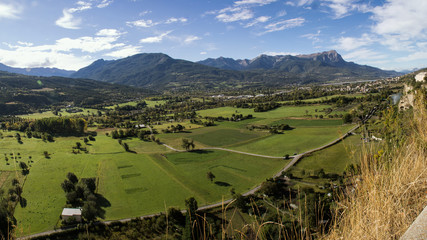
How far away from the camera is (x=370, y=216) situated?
4445mm

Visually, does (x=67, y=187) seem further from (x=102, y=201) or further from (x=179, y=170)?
(x=179, y=170)

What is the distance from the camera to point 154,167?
58.6 m

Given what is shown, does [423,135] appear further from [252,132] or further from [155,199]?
[252,132]

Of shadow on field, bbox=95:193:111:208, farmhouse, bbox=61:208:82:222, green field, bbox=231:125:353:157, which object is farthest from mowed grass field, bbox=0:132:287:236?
green field, bbox=231:125:353:157

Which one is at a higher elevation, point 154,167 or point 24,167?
point 24,167

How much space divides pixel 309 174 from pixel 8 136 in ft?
368

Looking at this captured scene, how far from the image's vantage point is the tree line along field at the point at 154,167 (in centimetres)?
4059

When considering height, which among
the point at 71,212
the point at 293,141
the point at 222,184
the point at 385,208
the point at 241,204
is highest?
the point at 385,208

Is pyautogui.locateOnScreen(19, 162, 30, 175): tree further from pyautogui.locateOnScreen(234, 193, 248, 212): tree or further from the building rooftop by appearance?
pyautogui.locateOnScreen(234, 193, 248, 212): tree

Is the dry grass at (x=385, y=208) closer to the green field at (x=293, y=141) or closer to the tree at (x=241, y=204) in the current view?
the tree at (x=241, y=204)

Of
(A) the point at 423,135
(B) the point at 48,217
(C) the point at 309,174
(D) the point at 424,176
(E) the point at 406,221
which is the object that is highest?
(A) the point at 423,135

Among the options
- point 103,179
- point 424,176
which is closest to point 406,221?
point 424,176

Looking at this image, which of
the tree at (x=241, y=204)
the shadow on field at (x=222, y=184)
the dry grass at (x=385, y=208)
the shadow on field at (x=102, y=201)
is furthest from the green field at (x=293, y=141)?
the dry grass at (x=385, y=208)

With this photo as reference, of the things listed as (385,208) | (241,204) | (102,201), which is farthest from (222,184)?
(385,208)
